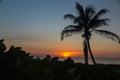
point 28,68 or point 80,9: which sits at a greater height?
point 80,9

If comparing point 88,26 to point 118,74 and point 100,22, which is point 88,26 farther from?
point 118,74

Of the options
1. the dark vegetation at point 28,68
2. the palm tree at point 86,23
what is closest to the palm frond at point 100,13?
the palm tree at point 86,23

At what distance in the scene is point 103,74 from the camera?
2154 mm

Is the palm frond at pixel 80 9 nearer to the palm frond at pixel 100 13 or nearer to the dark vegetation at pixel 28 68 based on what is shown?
the palm frond at pixel 100 13

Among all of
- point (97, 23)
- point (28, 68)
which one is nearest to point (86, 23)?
point (97, 23)

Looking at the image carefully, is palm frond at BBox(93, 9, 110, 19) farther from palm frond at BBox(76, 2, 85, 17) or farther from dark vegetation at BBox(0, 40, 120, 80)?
dark vegetation at BBox(0, 40, 120, 80)

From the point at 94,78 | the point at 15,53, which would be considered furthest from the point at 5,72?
the point at 94,78

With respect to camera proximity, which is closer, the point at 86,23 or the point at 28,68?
the point at 28,68

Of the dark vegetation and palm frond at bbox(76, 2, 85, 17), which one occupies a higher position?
palm frond at bbox(76, 2, 85, 17)

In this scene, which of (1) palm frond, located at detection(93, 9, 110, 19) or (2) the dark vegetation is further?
(1) palm frond, located at detection(93, 9, 110, 19)

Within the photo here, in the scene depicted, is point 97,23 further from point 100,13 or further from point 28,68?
point 28,68

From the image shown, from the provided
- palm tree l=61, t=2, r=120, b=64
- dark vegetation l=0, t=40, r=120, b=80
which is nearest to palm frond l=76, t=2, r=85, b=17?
palm tree l=61, t=2, r=120, b=64

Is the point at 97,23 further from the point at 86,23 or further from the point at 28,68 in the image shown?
the point at 28,68

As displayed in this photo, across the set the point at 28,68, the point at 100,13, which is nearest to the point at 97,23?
the point at 100,13
